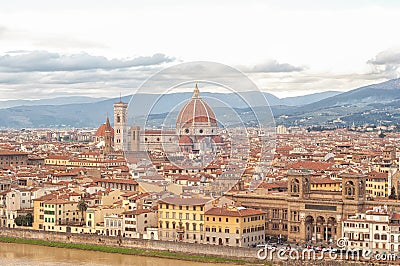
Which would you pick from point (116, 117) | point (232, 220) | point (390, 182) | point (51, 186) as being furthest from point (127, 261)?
point (116, 117)

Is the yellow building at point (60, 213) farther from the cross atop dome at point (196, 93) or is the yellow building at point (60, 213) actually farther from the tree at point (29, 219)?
the cross atop dome at point (196, 93)

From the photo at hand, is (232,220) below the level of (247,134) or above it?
below

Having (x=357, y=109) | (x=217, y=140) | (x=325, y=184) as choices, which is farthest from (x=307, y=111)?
(x=325, y=184)

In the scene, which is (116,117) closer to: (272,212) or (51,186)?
(51,186)

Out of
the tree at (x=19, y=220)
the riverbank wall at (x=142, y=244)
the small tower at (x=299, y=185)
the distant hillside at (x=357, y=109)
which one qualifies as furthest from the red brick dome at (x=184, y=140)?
the distant hillside at (x=357, y=109)

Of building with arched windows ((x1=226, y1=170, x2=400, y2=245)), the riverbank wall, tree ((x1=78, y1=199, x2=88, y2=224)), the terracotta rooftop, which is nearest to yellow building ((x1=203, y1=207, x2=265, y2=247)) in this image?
the terracotta rooftop

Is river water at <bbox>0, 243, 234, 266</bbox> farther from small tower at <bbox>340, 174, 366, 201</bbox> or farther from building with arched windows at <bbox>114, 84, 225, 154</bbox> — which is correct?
building with arched windows at <bbox>114, 84, 225, 154</bbox>

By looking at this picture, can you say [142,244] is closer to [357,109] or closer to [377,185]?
[377,185]
